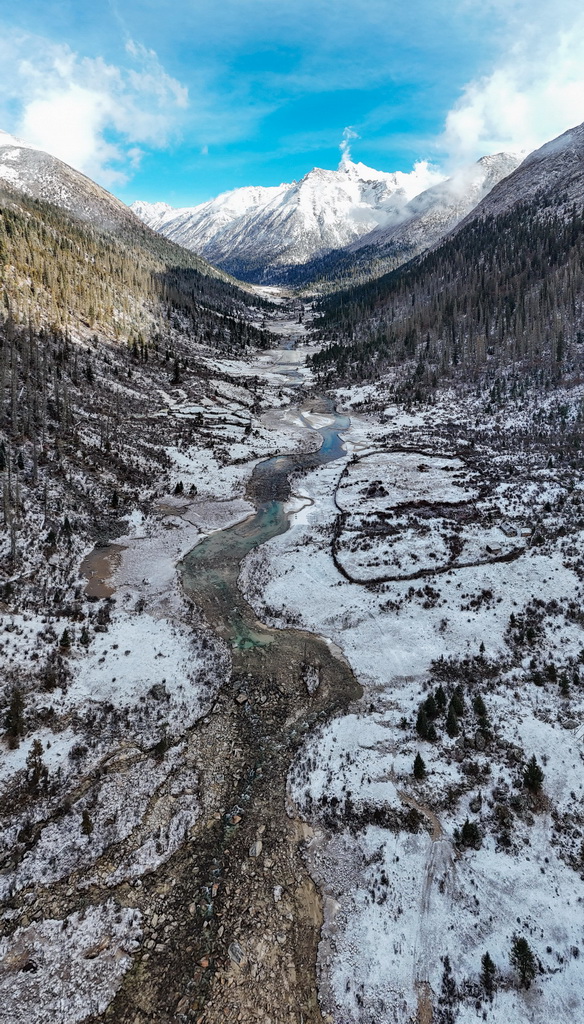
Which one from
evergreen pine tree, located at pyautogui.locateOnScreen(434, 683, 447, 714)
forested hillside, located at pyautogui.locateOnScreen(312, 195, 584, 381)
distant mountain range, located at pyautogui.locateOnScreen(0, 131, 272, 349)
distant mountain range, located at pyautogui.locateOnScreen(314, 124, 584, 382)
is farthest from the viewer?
distant mountain range, located at pyautogui.locateOnScreen(314, 124, 584, 382)

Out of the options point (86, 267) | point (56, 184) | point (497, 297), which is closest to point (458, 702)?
point (86, 267)

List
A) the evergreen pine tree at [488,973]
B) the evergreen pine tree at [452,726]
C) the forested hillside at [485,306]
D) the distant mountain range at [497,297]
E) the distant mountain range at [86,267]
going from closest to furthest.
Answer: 1. the evergreen pine tree at [488,973]
2. the evergreen pine tree at [452,726]
3. the distant mountain range at [86,267]
4. the forested hillside at [485,306]
5. the distant mountain range at [497,297]

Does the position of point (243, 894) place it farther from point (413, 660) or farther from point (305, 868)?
point (413, 660)

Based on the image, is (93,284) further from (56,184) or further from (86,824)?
(56,184)

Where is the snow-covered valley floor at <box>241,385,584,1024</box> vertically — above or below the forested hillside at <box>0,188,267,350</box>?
below

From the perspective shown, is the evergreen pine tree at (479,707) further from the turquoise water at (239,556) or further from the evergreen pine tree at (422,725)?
the turquoise water at (239,556)

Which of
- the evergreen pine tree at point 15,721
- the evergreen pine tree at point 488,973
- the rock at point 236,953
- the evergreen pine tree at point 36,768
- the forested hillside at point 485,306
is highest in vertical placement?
the forested hillside at point 485,306

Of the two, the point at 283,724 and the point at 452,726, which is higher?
the point at 452,726

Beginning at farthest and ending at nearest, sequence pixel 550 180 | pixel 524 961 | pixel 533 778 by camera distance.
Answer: pixel 550 180 < pixel 533 778 < pixel 524 961

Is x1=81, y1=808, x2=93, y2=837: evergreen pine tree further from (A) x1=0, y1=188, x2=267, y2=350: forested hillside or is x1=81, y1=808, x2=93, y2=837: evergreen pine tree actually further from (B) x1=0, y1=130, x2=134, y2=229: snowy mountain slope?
(B) x1=0, y1=130, x2=134, y2=229: snowy mountain slope

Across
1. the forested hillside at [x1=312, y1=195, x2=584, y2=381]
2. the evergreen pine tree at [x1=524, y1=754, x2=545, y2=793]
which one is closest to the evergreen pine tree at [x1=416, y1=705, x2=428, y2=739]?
the evergreen pine tree at [x1=524, y1=754, x2=545, y2=793]

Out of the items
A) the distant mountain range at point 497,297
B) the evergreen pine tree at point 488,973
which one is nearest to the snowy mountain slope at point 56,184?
the distant mountain range at point 497,297

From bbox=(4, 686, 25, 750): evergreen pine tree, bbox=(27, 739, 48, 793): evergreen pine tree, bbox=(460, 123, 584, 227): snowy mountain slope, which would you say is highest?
bbox=(460, 123, 584, 227): snowy mountain slope

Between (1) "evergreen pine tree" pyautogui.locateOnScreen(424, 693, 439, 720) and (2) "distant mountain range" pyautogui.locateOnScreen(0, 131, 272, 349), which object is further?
(2) "distant mountain range" pyautogui.locateOnScreen(0, 131, 272, 349)
